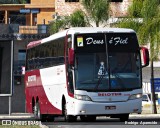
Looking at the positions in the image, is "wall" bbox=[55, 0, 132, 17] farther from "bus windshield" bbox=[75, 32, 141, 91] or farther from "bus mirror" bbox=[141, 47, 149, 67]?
"bus windshield" bbox=[75, 32, 141, 91]

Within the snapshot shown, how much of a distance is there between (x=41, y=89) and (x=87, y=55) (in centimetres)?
560

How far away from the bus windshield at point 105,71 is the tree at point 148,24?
62.4ft

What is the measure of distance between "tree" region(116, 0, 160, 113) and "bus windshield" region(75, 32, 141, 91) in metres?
19.0

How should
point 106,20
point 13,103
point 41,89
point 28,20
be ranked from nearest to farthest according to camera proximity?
point 41,89, point 106,20, point 13,103, point 28,20

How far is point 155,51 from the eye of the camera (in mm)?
45500

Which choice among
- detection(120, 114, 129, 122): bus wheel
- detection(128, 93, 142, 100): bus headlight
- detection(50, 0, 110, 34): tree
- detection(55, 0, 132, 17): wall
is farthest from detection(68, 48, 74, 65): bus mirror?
detection(55, 0, 132, 17): wall

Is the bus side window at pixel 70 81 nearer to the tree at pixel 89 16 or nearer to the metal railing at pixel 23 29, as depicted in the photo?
the tree at pixel 89 16

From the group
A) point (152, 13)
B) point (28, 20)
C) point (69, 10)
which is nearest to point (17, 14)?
point (28, 20)

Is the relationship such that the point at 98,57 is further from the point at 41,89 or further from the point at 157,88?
the point at 157,88

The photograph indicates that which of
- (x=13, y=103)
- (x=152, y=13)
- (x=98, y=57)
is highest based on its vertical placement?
(x=152, y=13)

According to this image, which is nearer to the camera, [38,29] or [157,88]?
[157,88]

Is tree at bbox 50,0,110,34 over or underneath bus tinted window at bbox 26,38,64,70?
over

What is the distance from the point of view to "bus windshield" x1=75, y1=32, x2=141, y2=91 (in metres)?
25.8

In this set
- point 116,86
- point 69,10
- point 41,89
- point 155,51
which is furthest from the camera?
point 69,10
